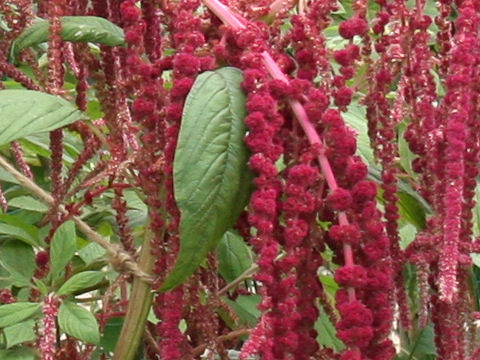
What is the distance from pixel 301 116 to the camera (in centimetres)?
72

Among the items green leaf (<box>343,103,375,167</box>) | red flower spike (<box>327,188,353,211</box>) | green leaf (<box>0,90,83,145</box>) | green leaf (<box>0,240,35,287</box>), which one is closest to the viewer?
red flower spike (<box>327,188,353,211</box>)

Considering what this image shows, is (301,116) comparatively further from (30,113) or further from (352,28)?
(30,113)

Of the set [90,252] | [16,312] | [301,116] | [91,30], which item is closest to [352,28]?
[301,116]

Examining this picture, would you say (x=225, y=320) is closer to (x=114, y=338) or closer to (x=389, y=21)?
(x=114, y=338)

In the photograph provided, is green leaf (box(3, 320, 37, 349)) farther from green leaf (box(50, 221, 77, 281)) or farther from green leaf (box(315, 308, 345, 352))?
green leaf (box(315, 308, 345, 352))

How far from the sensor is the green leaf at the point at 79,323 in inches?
31.7

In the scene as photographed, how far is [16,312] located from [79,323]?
50mm

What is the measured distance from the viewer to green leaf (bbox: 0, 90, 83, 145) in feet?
2.63

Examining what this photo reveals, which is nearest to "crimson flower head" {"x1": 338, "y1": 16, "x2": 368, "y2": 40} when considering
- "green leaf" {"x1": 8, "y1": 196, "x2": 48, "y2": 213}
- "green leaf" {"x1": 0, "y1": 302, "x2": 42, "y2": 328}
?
A: "green leaf" {"x1": 0, "y1": 302, "x2": 42, "y2": 328}

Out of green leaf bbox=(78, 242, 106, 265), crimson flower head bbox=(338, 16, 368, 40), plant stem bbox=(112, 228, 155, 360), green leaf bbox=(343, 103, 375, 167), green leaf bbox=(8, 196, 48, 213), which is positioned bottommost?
green leaf bbox=(78, 242, 106, 265)

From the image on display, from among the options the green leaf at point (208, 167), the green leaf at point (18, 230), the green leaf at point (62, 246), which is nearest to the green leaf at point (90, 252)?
the green leaf at point (18, 230)

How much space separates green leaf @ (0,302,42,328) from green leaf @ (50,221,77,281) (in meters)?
0.05

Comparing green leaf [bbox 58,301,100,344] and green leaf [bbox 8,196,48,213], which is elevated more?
green leaf [bbox 58,301,100,344]

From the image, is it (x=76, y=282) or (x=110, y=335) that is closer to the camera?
(x=76, y=282)
